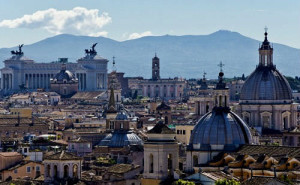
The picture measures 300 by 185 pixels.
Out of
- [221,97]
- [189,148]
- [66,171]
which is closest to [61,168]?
[66,171]

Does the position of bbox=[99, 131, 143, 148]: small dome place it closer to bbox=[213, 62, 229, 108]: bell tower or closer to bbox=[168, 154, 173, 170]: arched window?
bbox=[213, 62, 229, 108]: bell tower

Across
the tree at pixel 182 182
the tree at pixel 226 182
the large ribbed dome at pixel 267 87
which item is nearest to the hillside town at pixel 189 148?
the large ribbed dome at pixel 267 87

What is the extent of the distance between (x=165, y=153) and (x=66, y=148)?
32.4 meters

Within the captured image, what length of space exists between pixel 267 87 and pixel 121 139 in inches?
454

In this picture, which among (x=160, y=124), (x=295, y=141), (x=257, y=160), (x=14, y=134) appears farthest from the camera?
(x=14, y=134)

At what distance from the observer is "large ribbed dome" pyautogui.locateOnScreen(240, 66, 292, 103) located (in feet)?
343

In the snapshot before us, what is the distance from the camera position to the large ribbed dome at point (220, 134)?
68.8 metres

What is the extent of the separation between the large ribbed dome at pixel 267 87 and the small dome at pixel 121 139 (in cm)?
905

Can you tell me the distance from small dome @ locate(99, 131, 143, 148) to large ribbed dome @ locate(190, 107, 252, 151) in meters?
32.1

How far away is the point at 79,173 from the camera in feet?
244

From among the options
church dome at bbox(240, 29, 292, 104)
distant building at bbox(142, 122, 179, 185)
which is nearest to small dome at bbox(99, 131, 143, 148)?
church dome at bbox(240, 29, 292, 104)

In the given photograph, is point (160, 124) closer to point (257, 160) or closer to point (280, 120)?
point (257, 160)

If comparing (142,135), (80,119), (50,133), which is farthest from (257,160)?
(80,119)

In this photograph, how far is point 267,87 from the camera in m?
105
